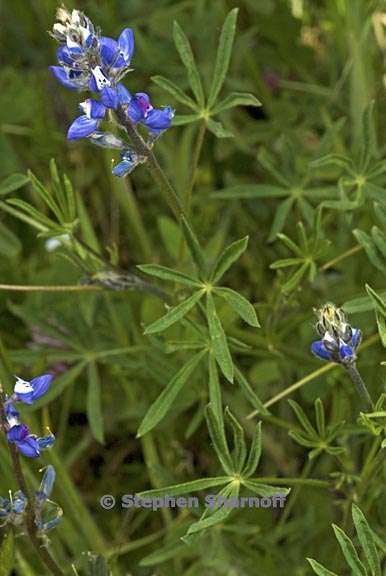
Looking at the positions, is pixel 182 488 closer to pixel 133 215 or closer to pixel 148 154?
pixel 148 154

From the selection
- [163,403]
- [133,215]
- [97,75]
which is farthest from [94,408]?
[97,75]

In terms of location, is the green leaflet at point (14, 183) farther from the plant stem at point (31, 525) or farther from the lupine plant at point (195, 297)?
the plant stem at point (31, 525)

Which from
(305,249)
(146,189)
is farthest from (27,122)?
(305,249)

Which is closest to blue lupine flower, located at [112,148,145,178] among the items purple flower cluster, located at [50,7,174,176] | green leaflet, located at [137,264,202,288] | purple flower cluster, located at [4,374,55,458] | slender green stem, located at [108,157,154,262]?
purple flower cluster, located at [50,7,174,176]

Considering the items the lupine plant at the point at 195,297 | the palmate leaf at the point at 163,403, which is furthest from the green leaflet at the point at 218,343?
the palmate leaf at the point at 163,403

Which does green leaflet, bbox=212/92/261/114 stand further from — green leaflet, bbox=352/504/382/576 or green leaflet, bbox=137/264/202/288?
green leaflet, bbox=352/504/382/576

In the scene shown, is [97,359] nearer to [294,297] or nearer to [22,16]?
[294,297]
